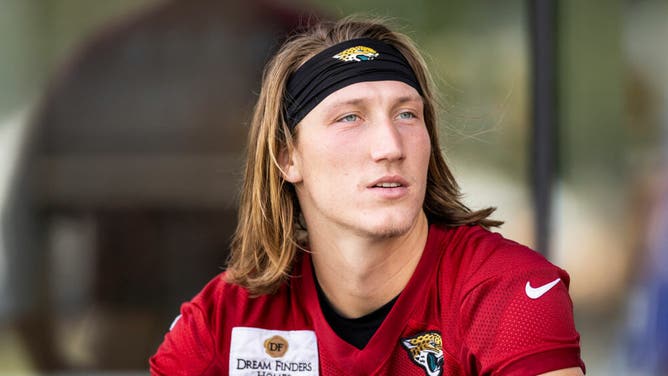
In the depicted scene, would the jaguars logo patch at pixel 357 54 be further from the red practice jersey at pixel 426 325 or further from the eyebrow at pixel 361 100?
the red practice jersey at pixel 426 325

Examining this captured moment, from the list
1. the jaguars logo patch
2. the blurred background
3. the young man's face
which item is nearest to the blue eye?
the young man's face

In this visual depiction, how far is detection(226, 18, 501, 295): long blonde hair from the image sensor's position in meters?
2.86

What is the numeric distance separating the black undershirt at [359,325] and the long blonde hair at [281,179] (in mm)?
199

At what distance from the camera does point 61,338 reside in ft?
17.2

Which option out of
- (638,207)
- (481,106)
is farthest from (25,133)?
(638,207)

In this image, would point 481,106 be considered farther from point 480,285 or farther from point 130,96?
point 480,285

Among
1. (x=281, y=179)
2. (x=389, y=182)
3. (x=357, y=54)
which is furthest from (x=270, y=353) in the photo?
(x=357, y=54)

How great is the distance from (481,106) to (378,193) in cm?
254

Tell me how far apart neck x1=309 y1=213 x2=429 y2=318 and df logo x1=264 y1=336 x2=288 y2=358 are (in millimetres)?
172

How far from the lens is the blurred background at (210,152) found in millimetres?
4930

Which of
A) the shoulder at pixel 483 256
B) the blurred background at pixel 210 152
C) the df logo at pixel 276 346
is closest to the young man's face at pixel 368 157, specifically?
the shoulder at pixel 483 256

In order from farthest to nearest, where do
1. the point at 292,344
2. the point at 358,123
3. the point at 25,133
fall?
the point at 25,133, the point at 292,344, the point at 358,123

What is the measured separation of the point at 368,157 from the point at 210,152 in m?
2.67

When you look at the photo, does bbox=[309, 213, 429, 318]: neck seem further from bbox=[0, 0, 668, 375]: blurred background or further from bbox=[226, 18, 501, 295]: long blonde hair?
bbox=[0, 0, 668, 375]: blurred background
